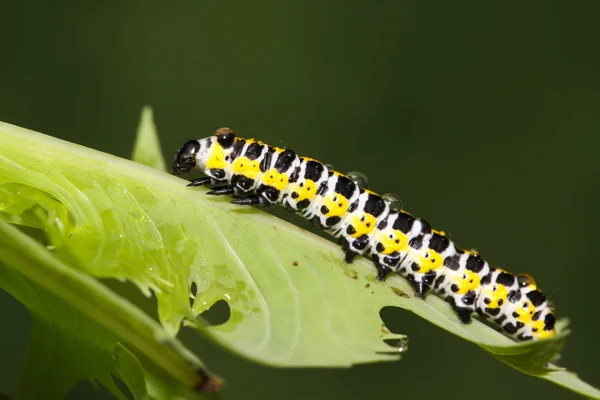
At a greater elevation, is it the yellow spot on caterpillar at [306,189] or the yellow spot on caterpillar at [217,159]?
the yellow spot on caterpillar at [306,189]

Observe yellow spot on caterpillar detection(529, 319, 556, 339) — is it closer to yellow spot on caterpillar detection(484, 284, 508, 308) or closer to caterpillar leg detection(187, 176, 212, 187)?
yellow spot on caterpillar detection(484, 284, 508, 308)

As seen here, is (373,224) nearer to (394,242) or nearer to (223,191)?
(394,242)

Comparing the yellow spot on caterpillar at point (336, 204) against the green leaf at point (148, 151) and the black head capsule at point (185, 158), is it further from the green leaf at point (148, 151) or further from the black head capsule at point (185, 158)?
the green leaf at point (148, 151)

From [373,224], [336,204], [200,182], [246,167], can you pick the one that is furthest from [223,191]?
[373,224]

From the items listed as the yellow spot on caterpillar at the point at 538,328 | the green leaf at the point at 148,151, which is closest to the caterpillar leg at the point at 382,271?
the yellow spot on caterpillar at the point at 538,328

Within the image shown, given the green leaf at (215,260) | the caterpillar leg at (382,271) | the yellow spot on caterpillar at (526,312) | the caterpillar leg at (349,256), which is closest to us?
the green leaf at (215,260)

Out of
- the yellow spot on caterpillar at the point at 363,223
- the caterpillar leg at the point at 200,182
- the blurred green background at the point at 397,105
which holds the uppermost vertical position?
the blurred green background at the point at 397,105

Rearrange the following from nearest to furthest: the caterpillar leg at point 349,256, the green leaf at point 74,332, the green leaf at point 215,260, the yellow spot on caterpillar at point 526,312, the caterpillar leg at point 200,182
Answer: the green leaf at point 74,332
the green leaf at point 215,260
the caterpillar leg at point 200,182
the caterpillar leg at point 349,256
the yellow spot on caterpillar at point 526,312
